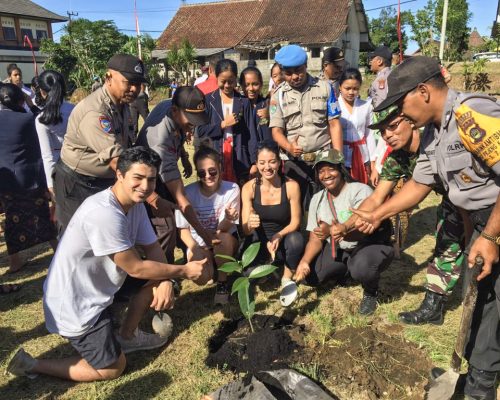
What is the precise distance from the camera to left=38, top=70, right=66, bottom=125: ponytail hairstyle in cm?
379

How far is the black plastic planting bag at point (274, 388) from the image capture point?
2.09m

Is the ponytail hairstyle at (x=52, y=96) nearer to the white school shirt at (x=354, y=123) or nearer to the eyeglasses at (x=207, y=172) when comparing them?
the eyeglasses at (x=207, y=172)

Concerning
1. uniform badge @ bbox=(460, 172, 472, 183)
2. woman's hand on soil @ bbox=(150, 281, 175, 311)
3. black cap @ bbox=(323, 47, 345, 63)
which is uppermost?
black cap @ bbox=(323, 47, 345, 63)

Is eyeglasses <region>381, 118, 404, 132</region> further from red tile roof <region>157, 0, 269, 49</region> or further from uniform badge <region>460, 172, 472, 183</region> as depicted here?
red tile roof <region>157, 0, 269, 49</region>

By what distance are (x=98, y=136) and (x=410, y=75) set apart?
196cm

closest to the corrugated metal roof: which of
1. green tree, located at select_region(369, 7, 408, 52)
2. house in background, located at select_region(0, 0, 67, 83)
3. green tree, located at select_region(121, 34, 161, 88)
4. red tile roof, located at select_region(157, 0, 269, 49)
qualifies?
house in background, located at select_region(0, 0, 67, 83)

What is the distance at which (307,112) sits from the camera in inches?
149

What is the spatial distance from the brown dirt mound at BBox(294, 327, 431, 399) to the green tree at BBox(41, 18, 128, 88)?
91.5ft

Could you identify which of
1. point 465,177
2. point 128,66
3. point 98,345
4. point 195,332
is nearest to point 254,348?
point 195,332

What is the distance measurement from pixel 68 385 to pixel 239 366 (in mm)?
1097

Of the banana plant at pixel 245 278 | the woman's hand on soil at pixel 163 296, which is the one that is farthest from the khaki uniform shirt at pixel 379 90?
the woman's hand on soil at pixel 163 296

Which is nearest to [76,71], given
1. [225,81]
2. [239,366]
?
[225,81]

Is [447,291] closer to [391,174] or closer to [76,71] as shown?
[391,174]

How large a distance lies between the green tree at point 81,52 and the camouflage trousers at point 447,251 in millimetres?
27804
